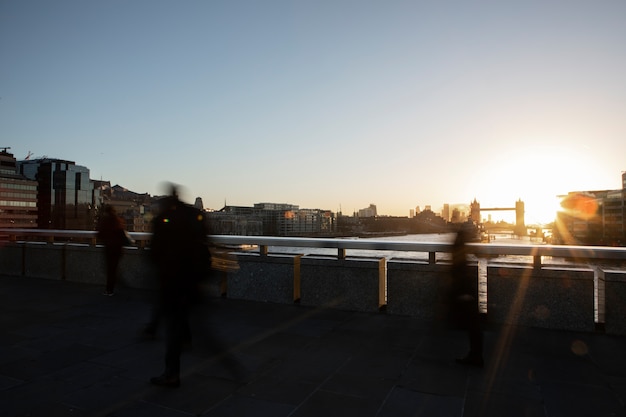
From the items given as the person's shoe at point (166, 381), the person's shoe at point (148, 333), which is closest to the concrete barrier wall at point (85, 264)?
the person's shoe at point (148, 333)

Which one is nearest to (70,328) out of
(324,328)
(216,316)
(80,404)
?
(216,316)

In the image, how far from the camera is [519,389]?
3.83 metres

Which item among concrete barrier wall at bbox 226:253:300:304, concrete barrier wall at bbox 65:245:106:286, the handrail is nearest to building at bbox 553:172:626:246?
the handrail

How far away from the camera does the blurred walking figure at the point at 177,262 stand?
4.05 meters

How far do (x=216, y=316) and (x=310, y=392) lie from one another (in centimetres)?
316

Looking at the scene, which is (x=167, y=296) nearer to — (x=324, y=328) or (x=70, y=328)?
(x=324, y=328)

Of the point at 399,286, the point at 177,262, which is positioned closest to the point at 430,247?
the point at 399,286

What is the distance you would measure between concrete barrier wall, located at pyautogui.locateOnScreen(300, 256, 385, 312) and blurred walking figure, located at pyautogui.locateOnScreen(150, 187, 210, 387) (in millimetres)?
3250

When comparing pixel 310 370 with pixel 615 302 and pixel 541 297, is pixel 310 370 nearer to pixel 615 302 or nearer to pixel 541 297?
pixel 541 297

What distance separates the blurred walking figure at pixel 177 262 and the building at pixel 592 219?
134 m

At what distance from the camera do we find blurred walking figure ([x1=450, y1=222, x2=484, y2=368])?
175 inches

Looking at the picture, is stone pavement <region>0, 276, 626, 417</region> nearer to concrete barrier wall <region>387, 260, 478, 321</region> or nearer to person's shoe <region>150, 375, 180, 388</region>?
person's shoe <region>150, 375, 180, 388</region>

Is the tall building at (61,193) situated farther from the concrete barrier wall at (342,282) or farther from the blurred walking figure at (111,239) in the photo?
the concrete barrier wall at (342,282)

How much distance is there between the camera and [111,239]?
837 centimetres
